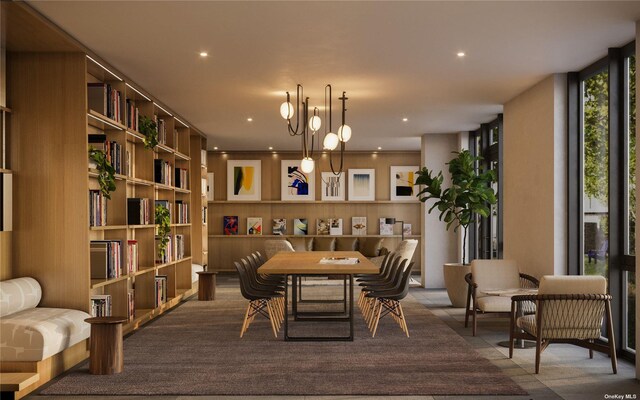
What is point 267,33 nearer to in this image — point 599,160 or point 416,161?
point 599,160

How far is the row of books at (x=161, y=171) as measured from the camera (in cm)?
973

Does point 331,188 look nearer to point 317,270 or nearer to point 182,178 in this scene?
point 182,178

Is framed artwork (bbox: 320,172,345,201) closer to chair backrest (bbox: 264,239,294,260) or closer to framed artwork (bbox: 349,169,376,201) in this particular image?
framed artwork (bbox: 349,169,376,201)

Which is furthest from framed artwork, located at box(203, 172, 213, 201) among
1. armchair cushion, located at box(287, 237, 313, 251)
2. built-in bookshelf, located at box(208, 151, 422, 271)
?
armchair cushion, located at box(287, 237, 313, 251)

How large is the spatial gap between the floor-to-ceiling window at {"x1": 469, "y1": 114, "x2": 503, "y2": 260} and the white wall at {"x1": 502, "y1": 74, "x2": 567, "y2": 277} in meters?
1.34

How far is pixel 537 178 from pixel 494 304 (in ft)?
5.98

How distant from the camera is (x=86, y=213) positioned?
658cm

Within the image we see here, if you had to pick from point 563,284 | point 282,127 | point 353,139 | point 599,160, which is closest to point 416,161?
point 353,139

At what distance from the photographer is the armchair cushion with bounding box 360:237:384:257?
1580 centimetres

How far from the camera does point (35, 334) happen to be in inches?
219

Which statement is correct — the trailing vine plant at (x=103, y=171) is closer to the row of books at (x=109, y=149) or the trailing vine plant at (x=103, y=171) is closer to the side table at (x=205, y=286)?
the row of books at (x=109, y=149)

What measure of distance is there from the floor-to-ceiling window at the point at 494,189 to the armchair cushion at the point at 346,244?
12.4 feet

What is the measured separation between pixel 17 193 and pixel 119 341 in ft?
5.99

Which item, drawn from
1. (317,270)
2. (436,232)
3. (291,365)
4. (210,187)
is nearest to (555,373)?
(291,365)
